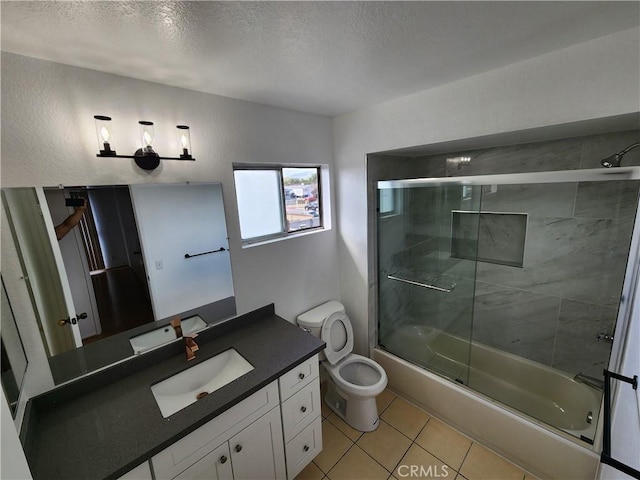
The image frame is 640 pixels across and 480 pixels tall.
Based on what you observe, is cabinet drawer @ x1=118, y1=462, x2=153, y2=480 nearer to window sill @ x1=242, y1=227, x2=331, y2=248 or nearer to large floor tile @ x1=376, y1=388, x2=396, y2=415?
window sill @ x1=242, y1=227, x2=331, y2=248

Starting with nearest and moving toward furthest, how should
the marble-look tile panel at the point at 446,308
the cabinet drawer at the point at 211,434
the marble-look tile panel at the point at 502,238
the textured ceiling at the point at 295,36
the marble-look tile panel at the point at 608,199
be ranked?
the textured ceiling at the point at 295,36, the cabinet drawer at the point at 211,434, the marble-look tile panel at the point at 608,199, the marble-look tile panel at the point at 502,238, the marble-look tile panel at the point at 446,308

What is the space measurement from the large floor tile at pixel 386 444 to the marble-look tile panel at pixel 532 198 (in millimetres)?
1942

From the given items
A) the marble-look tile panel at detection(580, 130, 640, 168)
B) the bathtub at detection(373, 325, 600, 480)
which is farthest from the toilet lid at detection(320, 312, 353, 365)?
the marble-look tile panel at detection(580, 130, 640, 168)

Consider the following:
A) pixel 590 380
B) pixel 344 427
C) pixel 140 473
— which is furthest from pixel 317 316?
pixel 590 380

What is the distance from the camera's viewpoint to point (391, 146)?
1.99 m

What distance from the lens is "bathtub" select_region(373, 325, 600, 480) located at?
1617 millimetres

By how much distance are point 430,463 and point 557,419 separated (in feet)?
2.99

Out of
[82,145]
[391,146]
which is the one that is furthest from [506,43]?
[82,145]

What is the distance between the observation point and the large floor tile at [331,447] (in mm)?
1848

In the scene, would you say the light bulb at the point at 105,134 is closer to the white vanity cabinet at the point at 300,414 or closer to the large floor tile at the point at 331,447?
the white vanity cabinet at the point at 300,414

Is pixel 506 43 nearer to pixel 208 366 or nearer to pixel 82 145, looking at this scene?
pixel 82 145

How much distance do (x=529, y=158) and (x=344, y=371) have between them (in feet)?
7.31

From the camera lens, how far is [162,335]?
1.62m

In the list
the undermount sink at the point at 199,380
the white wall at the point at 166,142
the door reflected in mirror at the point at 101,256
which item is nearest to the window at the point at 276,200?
the white wall at the point at 166,142
